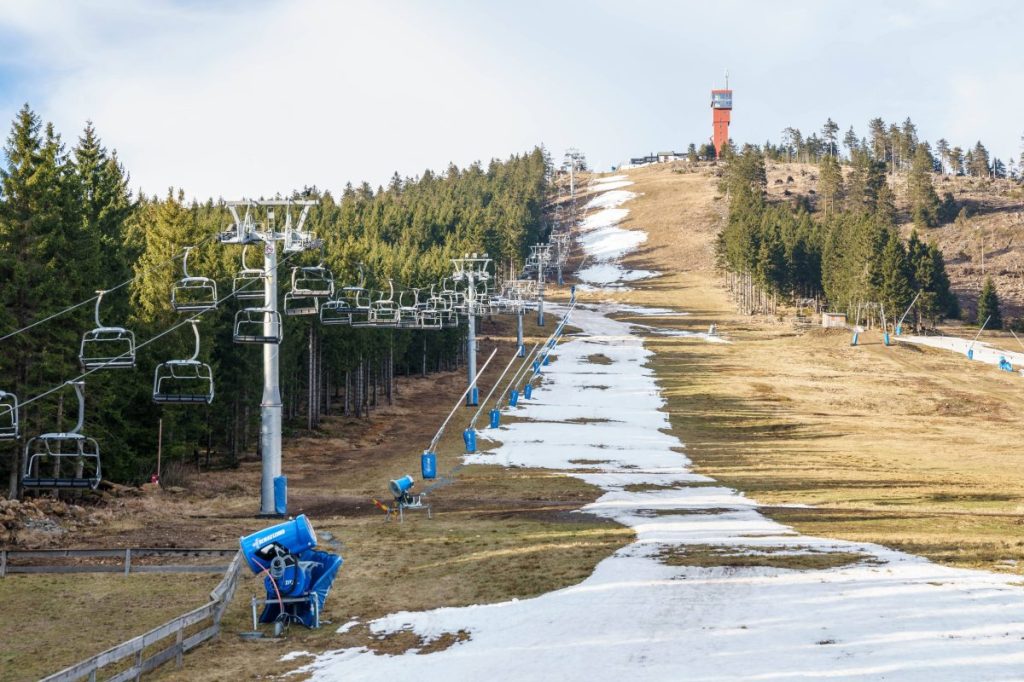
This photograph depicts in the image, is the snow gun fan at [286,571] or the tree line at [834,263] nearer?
the snow gun fan at [286,571]

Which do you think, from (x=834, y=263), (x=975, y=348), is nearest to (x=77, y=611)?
(x=975, y=348)

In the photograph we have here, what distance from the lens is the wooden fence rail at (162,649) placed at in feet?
43.5

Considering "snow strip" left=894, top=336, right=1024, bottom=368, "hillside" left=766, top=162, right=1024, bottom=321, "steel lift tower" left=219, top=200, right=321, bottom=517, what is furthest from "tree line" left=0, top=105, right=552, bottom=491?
"hillside" left=766, top=162, right=1024, bottom=321

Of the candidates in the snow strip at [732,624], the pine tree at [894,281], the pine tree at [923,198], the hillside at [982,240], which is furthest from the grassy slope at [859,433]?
the pine tree at [923,198]

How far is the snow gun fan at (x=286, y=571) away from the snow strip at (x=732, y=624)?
1.50 m

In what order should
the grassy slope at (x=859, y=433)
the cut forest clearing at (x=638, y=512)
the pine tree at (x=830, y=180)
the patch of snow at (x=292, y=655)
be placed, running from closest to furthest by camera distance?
the patch of snow at (x=292, y=655) < the cut forest clearing at (x=638, y=512) < the grassy slope at (x=859, y=433) < the pine tree at (x=830, y=180)

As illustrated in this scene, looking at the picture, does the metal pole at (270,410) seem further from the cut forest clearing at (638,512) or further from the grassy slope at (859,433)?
the grassy slope at (859,433)

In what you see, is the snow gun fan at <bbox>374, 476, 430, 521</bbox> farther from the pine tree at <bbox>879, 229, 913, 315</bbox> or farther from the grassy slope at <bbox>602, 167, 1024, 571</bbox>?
the pine tree at <bbox>879, 229, 913, 315</bbox>

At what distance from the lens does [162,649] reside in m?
17.2

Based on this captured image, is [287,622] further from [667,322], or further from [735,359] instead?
[667,322]

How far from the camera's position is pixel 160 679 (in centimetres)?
1517

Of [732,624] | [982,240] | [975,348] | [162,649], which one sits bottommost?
[162,649]

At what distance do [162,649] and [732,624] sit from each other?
426 inches

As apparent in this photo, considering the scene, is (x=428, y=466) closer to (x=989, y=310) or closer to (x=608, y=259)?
(x=989, y=310)
